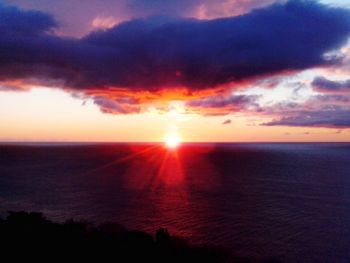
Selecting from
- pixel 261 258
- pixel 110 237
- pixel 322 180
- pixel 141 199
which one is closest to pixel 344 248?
pixel 261 258

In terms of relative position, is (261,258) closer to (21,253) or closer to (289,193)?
Result: (21,253)

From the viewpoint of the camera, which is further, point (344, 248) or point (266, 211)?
point (266, 211)

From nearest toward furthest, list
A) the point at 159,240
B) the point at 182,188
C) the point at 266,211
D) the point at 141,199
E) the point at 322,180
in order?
the point at 159,240 → the point at 266,211 → the point at 141,199 → the point at 182,188 → the point at 322,180

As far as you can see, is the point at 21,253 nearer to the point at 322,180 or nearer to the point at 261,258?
the point at 261,258

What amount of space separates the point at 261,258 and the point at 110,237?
50.4ft

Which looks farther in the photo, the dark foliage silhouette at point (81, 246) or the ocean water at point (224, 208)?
the ocean water at point (224, 208)

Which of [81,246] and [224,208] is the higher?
[81,246]

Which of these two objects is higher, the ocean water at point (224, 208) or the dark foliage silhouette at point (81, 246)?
the dark foliage silhouette at point (81, 246)

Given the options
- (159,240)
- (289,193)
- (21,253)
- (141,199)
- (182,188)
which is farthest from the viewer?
(182,188)

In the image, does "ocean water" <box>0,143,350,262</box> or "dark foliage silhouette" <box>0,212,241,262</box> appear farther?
"ocean water" <box>0,143,350,262</box>

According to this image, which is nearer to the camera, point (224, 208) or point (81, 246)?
point (81, 246)

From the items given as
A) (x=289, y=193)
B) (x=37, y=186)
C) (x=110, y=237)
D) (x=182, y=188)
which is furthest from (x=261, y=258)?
(x=37, y=186)

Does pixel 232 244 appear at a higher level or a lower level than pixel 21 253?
lower

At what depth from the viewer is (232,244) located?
123ft
